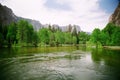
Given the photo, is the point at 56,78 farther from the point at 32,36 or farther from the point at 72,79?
the point at 32,36

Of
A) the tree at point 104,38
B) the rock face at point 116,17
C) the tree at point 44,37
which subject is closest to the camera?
the tree at point 104,38

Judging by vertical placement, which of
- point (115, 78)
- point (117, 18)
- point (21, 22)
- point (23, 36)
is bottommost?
point (115, 78)

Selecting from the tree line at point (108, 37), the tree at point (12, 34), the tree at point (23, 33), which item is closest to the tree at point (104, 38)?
the tree line at point (108, 37)

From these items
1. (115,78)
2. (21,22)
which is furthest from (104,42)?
(115,78)

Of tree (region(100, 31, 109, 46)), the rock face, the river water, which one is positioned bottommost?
the river water

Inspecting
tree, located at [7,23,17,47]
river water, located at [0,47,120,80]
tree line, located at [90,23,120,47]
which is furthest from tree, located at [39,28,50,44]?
river water, located at [0,47,120,80]

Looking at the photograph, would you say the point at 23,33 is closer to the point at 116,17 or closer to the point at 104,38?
the point at 104,38

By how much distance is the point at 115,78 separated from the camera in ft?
57.9

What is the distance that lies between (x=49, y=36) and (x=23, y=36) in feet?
138

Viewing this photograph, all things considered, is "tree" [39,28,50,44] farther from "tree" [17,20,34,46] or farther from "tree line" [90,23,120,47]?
"tree line" [90,23,120,47]

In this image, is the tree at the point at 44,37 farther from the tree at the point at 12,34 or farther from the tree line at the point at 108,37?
the tree line at the point at 108,37

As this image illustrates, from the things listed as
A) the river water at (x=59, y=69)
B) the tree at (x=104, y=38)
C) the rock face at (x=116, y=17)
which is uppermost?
the rock face at (x=116, y=17)

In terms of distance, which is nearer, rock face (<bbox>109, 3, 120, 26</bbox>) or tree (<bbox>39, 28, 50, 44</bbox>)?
tree (<bbox>39, 28, 50, 44</bbox>)

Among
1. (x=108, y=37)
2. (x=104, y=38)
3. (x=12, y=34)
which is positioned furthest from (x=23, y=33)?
(x=108, y=37)
